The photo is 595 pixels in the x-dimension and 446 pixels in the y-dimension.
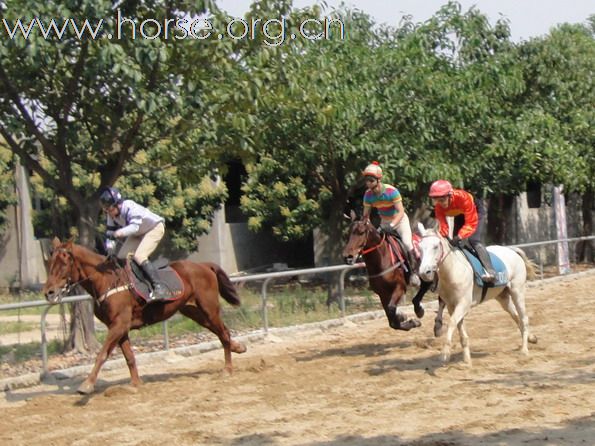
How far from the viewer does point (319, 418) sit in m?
9.38

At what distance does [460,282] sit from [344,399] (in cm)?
259

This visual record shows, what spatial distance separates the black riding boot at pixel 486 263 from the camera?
12414 millimetres

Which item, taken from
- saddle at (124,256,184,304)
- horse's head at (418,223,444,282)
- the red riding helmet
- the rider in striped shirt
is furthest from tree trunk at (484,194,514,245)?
saddle at (124,256,184,304)

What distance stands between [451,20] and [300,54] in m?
4.45

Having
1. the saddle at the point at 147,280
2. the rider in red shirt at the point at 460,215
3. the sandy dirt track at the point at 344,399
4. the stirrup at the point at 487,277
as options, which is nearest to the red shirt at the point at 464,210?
the rider in red shirt at the point at 460,215

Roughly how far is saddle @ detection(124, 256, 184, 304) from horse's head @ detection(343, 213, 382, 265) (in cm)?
216

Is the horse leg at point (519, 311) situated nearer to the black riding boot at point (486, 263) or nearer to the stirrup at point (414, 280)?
the black riding boot at point (486, 263)

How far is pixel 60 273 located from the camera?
11219 mm

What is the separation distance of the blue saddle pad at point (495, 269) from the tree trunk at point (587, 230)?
65.9ft

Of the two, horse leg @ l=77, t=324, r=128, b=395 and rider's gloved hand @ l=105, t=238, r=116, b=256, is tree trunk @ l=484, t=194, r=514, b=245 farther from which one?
horse leg @ l=77, t=324, r=128, b=395

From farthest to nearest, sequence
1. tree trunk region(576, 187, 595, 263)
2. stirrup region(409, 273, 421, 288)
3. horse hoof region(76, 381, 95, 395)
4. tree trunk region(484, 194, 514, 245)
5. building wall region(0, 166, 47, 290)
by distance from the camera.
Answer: tree trunk region(576, 187, 595, 263), tree trunk region(484, 194, 514, 245), building wall region(0, 166, 47, 290), stirrup region(409, 273, 421, 288), horse hoof region(76, 381, 95, 395)

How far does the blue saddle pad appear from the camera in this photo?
12.4m

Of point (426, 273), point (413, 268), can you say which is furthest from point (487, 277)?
point (413, 268)

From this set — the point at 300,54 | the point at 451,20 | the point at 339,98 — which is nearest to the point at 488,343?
the point at 339,98
